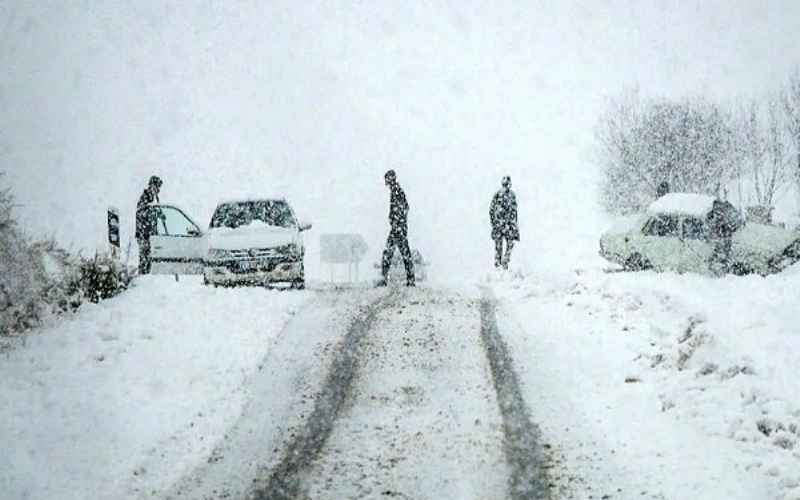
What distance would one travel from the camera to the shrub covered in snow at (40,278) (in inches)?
352

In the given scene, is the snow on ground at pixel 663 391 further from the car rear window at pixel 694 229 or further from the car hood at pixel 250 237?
the car rear window at pixel 694 229

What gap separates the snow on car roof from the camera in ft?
54.6

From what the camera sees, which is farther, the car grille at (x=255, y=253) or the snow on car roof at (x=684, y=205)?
the snow on car roof at (x=684, y=205)

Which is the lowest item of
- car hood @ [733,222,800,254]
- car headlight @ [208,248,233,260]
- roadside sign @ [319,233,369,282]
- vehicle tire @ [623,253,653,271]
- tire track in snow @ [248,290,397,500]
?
roadside sign @ [319,233,369,282]

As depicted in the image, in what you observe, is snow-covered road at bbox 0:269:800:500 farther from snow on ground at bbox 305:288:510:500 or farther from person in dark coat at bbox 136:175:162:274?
person in dark coat at bbox 136:175:162:274

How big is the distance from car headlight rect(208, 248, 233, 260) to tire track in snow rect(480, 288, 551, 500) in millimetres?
5482

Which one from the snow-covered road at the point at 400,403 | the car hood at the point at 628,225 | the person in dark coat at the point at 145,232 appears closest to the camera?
the snow-covered road at the point at 400,403

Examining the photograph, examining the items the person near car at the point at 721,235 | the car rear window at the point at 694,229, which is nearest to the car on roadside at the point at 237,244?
the car rear window at the point at 694,229

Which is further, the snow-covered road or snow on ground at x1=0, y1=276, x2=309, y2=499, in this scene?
snow on ground at x1=0, y1=276, x2=309, y2=499

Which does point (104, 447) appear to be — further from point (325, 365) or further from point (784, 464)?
point (784, 464)

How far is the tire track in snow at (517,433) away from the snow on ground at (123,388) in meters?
2.40

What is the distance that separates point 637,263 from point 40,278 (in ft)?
40.3

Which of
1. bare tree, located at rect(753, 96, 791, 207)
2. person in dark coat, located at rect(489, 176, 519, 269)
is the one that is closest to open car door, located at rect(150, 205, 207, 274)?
person in dark coat, located at rect(489, 176, 519, 269)

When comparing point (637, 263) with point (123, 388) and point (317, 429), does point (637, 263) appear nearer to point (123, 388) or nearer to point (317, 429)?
point (317, 429)
